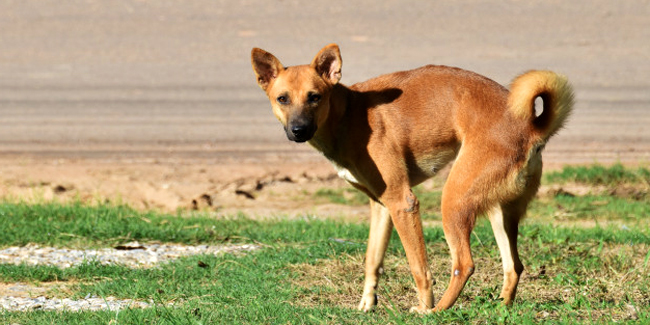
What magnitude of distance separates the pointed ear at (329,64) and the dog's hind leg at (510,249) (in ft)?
4.38

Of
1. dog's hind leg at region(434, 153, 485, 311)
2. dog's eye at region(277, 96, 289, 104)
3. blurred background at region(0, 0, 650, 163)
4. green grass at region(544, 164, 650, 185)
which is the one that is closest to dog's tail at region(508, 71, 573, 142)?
dog's hind leg at region(434, 153, 485, 311)

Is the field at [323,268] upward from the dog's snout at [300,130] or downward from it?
downward

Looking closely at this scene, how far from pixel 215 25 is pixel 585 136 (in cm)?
817

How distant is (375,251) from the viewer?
6.84 m

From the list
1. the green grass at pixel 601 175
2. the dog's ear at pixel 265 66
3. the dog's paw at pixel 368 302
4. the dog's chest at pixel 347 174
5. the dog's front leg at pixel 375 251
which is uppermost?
the dog's ear at pixel 265 66

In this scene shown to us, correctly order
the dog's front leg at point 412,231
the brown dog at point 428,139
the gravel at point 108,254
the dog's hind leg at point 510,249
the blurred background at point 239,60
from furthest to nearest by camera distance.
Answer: the blurred background at point 239,60 < the gravel at point 108,254 < the dog's hind leg at point 510,249 < the dog's front leg at point 412,231 < the brown dog at point 428,139

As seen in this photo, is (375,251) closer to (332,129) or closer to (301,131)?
(332,129)

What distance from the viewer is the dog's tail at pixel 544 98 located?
624 cm

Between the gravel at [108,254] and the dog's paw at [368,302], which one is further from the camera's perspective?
the gravel at [108,254]

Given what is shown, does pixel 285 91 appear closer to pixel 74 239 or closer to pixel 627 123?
pixel 74 239

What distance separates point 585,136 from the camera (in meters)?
12.9

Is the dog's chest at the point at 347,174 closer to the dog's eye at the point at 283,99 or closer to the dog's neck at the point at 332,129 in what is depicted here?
the dog's neck at the point at 332,129

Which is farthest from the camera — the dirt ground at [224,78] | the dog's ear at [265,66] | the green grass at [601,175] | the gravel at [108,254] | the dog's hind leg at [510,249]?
the dirt ground at [224,78]

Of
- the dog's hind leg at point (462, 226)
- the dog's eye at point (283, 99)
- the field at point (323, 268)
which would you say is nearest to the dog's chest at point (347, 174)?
the dog's eye at point (283, 99)
